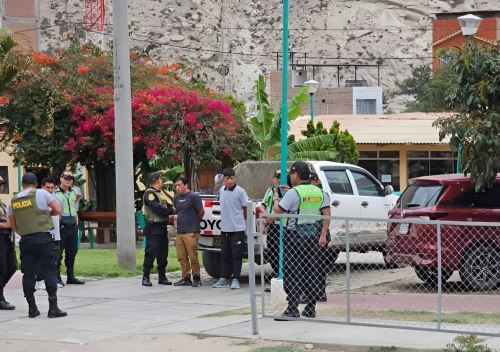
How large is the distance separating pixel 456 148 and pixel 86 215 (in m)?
13.1

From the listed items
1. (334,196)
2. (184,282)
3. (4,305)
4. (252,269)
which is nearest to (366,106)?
(334,196)

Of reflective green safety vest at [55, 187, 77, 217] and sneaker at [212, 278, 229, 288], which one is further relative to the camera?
reflective green safety vest at [55, 187, 77, 217]

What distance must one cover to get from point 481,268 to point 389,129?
102 feet

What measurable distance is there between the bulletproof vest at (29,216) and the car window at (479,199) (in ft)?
19.9

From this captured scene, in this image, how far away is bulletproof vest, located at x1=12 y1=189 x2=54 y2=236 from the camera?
12258 mm

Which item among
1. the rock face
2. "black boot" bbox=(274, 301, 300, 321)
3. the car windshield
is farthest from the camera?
the rock face

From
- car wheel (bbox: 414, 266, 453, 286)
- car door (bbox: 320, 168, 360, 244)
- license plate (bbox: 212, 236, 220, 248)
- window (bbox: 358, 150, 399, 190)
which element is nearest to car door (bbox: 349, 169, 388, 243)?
car door (bbox: 320, 168, 360, 244)

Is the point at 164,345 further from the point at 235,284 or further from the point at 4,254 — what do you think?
the point at 235,284

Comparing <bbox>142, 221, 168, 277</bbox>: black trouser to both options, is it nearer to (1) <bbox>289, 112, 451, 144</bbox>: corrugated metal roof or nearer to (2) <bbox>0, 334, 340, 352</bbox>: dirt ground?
(2) <bbox>0, 334, 340, 352</bbox>: dirt ground

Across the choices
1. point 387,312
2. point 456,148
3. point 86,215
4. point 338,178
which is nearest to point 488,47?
point 456,148

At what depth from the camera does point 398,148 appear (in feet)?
138

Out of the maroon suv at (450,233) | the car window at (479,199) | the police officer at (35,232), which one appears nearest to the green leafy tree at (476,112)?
the car window at (479,199)

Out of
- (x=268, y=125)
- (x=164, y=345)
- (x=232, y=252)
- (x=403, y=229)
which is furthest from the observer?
(x=268, y=125)

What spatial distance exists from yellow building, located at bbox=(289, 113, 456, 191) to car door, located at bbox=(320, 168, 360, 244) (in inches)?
890
